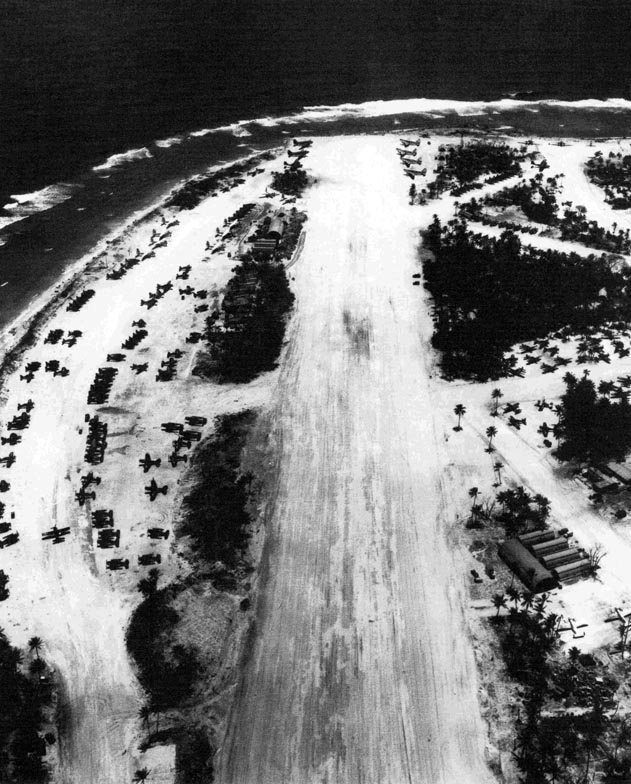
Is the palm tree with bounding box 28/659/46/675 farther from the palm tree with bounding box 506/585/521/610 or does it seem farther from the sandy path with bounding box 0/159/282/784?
the palm tree with bounding box 506/585/521/610

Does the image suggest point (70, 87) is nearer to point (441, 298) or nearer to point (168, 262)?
point (168, 262)

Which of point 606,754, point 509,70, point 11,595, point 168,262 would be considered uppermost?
point 509,70

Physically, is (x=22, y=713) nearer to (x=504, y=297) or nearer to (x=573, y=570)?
(x=573, y=570)

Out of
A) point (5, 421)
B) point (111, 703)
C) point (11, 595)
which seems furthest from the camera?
point (5, 421)

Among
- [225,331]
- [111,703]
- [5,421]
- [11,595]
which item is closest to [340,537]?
[111,703]

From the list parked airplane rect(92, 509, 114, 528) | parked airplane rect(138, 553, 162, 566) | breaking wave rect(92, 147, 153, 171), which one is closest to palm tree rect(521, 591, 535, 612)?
parked airplane rect(138, 553, 162, 566)

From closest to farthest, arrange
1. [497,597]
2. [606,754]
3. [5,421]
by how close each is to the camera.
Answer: [606,754], [497,597], [5,421]

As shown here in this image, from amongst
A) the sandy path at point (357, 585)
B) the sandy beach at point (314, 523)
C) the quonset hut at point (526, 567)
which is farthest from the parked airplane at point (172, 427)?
the quonset hut at point (526, 567)
